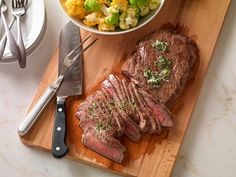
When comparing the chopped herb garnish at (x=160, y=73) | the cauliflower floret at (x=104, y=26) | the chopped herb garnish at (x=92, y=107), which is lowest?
the chopped herb garnish at (x=92, y=107)

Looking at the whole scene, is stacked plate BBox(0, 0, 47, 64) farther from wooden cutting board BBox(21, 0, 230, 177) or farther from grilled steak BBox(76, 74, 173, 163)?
grilled steak BBox(76, 74, 173, 163)

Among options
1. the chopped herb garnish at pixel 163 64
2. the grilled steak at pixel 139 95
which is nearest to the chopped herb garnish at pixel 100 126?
the grilled steak at pixel 139 95

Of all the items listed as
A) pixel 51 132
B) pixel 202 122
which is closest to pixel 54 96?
pixel 51 132

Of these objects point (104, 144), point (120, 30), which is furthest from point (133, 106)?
point (120, 30)

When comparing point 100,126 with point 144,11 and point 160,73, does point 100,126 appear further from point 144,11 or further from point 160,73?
point 144,11

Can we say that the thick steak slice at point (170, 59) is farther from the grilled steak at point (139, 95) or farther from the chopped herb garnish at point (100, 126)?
the chopped herb garnish at point (100, 126)

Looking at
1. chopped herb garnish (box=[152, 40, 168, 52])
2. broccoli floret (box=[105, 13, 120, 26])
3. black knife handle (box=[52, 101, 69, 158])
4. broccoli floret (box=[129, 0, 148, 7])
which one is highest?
broccoli floret (box=[129, 0, 148, 7])

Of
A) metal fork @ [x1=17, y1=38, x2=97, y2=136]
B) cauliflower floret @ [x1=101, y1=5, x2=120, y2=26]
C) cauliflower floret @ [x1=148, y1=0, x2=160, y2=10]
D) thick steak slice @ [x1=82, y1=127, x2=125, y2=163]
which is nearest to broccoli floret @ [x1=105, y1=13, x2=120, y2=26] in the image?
cauliflower floret @ [x1=101, y1=5, x2=120, y2=26]
